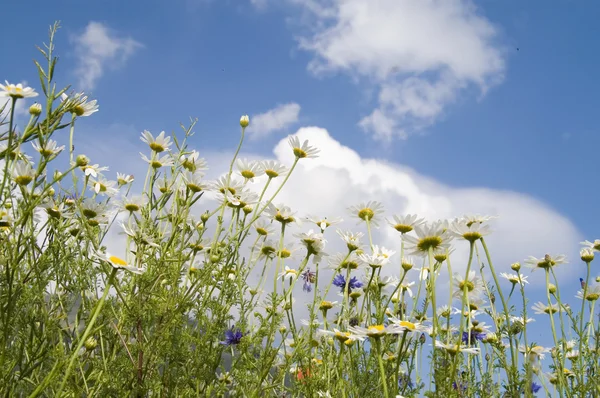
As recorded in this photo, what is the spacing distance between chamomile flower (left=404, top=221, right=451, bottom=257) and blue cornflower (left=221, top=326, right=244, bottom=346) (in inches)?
40.8

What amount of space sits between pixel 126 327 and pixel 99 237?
0.47 meters

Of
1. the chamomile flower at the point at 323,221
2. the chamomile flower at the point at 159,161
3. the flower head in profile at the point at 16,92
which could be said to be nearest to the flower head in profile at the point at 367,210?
the chamomile flower at the point at 323,221

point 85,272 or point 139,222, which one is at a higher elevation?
point 139,222

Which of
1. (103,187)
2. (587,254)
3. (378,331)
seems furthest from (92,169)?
(587,254)

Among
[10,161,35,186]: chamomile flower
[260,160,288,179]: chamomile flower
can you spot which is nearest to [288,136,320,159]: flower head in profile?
[260,160,288,179]: chamomile flower

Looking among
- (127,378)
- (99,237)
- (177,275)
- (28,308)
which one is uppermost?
(99,237)

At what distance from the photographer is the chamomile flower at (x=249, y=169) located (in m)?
2.98

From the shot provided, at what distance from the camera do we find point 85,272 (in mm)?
2486

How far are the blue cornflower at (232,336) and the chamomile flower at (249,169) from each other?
74 cm

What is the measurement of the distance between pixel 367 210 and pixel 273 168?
0.51 metres

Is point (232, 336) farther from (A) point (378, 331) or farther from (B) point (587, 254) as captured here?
(B) point (587, 254)

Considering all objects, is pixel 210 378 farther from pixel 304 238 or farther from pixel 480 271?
pixel 480 271

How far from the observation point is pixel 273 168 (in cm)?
Result: 295

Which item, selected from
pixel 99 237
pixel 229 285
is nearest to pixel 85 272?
pixel 99 237
